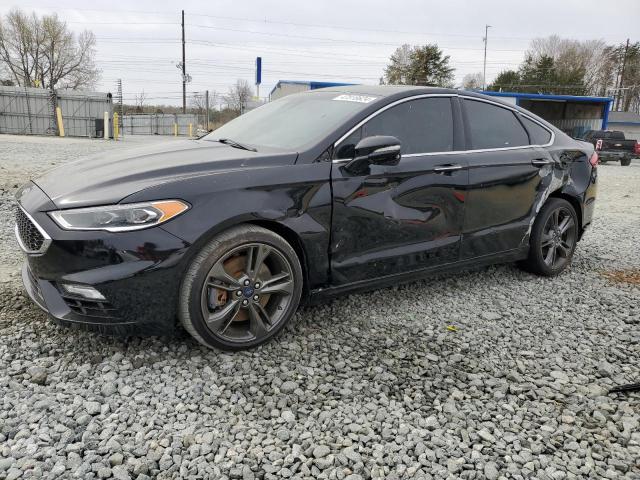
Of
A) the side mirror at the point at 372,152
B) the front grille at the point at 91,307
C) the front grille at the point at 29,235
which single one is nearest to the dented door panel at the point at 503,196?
the side mirror at the point at 372,152

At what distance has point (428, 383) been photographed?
9.21 feet

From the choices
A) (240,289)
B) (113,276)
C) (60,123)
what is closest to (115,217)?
(113,276)

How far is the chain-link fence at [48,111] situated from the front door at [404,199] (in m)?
27.6

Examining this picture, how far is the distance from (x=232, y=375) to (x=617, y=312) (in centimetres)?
299

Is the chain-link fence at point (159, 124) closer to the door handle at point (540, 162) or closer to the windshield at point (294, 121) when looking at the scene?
the windshield at point (294, 121)

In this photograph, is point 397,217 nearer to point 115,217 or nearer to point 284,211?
point 284,211

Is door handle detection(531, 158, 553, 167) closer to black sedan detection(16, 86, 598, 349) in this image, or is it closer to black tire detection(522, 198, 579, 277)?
black sedan detection(16, 86, 598, 349)

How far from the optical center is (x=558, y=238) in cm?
471

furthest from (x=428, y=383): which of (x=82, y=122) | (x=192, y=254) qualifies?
(x=82, y=122)

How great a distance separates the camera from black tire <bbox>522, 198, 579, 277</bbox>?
179 inches

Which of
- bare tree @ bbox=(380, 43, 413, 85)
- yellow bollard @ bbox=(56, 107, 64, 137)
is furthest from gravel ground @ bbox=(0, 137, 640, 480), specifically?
bare tree @ bbox=(380, 43, 413, 85)

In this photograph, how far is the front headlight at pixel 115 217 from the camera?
262 centimetres

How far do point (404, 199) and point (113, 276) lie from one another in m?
1.92

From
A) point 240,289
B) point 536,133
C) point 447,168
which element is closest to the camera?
point 240,289
